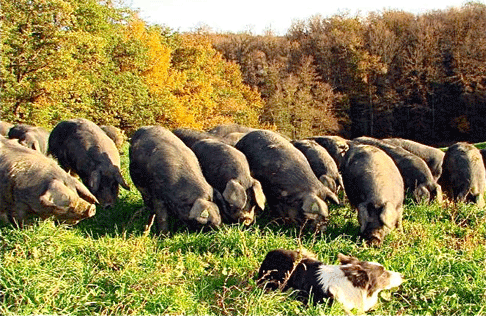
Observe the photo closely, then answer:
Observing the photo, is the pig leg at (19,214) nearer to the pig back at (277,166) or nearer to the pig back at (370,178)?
the pig back at (277,166)

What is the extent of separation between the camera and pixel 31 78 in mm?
22266

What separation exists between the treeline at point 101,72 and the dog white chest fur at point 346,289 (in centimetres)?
1864

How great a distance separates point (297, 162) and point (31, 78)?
698 inches

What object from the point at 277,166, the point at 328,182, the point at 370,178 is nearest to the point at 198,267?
the point at 277,166

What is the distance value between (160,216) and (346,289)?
10.4 feet

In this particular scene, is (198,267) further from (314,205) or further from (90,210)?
(314,205)

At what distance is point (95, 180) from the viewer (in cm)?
809

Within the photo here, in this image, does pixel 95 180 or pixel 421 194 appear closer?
pixel 95 180

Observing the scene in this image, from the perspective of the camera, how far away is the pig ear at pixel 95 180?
8.06 metres

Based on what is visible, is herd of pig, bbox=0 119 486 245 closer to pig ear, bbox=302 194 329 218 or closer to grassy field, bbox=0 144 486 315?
pig ear, bbox=302 194 329 218

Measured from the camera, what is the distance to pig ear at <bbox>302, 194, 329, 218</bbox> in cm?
718

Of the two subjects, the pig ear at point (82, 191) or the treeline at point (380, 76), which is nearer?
the pig ear at point (82, 191)

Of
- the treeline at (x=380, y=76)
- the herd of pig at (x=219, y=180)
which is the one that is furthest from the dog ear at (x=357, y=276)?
the treeline at (x=380, y=76)

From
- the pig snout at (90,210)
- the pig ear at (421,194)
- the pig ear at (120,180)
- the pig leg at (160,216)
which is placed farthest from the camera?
the pig ear at (421,194)
